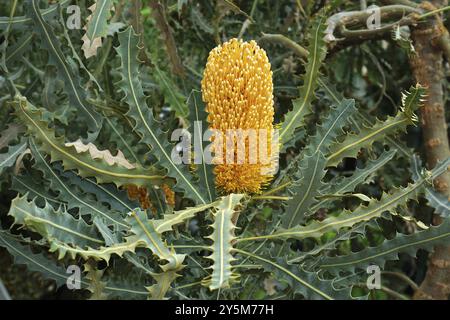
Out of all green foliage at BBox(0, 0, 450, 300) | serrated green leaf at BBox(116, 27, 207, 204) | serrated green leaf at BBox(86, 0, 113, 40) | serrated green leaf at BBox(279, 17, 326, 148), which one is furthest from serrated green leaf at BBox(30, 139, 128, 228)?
serrated green leaf at BBox(279, 17, 326, 148)

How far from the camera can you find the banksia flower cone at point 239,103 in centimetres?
113

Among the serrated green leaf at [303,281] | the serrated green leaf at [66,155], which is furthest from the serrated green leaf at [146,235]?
the serrated green leaf at [66,155]

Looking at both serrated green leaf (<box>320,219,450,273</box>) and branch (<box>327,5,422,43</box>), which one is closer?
serrated green leaf (<box>320,219,450,273</box>)

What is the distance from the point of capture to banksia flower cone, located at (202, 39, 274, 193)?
44.6 inches

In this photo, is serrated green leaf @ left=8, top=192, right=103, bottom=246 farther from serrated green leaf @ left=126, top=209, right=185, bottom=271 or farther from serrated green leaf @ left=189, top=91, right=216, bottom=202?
serrated green leaf @ left=189, top=91, right=216, bottom=202

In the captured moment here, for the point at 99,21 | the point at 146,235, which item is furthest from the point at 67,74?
the point at 146,235

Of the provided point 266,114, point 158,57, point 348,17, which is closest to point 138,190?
point 266,114

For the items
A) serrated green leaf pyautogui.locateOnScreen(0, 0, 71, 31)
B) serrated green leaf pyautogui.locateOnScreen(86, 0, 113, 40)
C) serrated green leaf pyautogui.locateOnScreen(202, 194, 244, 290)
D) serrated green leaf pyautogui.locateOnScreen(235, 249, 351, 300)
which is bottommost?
serrated green leaf pyautogui.locateOnScreen(235, 249, 351, 300)

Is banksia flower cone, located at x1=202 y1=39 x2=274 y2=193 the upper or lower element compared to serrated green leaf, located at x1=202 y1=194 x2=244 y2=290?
upper

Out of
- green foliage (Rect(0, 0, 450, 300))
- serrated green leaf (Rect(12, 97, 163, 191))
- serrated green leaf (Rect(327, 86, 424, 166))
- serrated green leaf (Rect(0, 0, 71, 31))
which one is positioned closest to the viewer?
green foliage (Rect(0, 0, 450, 300))

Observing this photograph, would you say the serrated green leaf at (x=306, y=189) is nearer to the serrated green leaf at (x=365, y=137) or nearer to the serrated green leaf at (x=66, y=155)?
the serrated green leaf at (x=365, y=137)

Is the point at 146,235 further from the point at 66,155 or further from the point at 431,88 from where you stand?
the point at 431,88

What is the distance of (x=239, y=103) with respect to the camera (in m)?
1.13

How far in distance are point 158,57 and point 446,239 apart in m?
0.91
